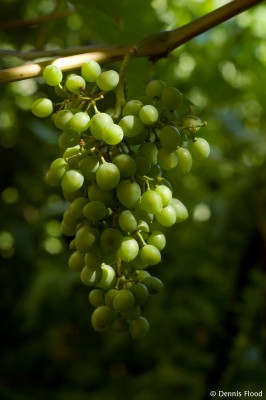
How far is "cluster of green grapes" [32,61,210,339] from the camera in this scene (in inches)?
19.6

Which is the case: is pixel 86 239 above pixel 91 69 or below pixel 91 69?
below

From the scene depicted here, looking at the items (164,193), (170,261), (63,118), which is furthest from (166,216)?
(170,261)

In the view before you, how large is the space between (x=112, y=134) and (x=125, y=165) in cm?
3

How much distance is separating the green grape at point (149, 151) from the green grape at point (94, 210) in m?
0.07

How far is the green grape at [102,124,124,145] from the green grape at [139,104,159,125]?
0.08 feet

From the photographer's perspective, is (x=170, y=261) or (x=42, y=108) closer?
(x=42, y=108)

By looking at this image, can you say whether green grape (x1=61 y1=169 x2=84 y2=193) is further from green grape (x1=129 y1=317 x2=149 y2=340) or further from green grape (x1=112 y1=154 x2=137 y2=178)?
green grape (x1=129 y1=317 x2=149 y2=340)

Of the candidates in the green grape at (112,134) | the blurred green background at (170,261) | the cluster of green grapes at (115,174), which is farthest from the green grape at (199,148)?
the blurred green background at (170,261)

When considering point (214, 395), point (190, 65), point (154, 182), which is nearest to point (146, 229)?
point (154, 182)

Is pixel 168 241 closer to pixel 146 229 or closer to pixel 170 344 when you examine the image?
pixel 170 344

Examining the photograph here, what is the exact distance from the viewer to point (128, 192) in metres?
0.50

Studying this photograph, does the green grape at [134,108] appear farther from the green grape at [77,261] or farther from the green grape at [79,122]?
the green grape at [77,261]

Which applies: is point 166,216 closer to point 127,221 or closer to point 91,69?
point 127,221

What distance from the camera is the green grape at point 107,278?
0.55 meters
